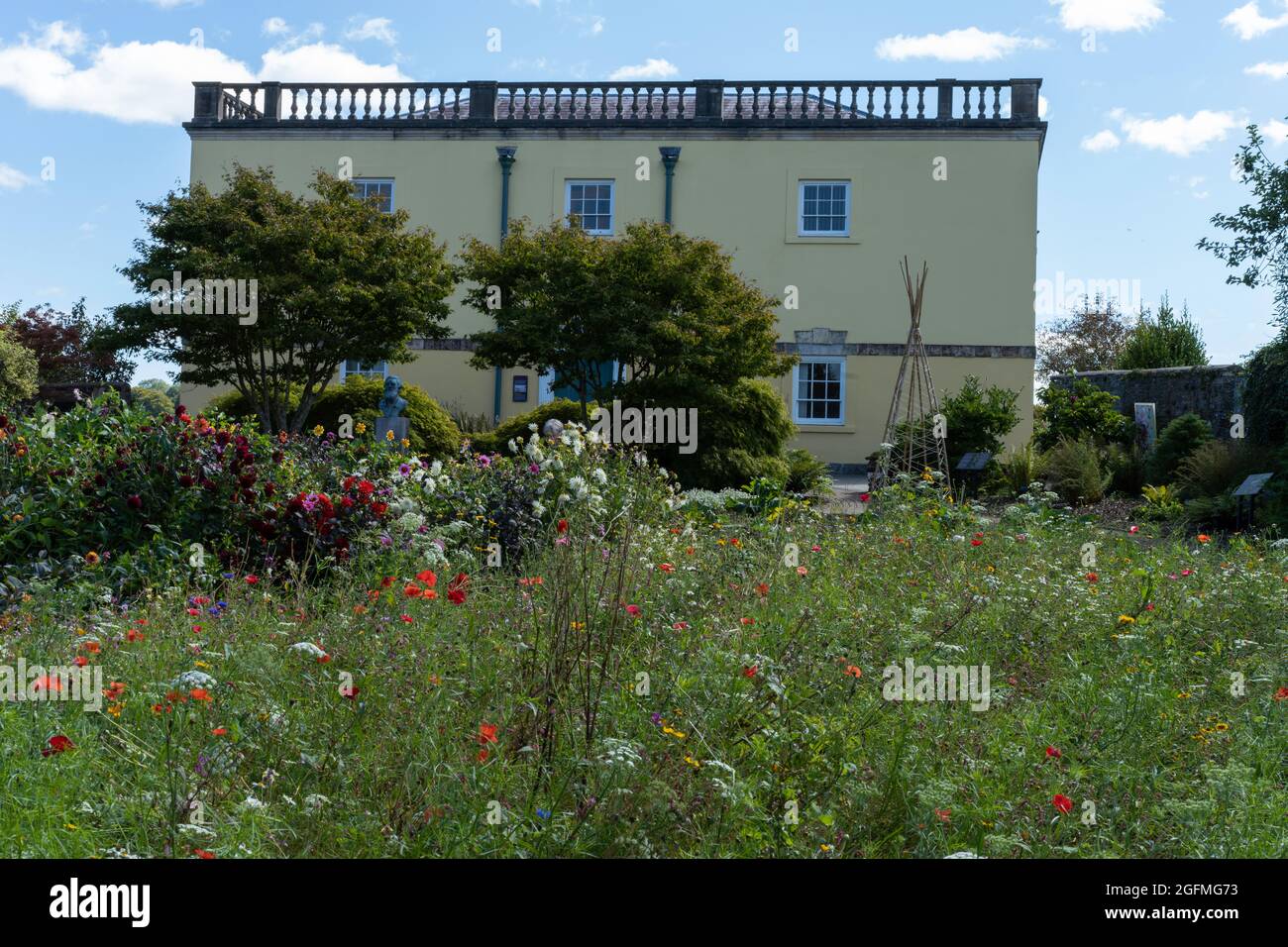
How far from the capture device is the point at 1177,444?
54.4 feet

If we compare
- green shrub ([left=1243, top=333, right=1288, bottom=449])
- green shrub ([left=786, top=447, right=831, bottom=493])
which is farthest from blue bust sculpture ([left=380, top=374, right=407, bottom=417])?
green shrub ([left=1243, top=333, right=1288, bottom=449])

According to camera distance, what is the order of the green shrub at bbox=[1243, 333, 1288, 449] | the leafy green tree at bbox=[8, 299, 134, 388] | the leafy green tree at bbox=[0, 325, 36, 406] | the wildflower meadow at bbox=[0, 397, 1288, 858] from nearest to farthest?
the wildflower meadow at bbox=[0, 397, 1288, 858] → the green shrub at bbox=[1243, 333, 1288, 449] → the leafy green tree at bbox=[0, 325, 36, 406] → the leafy green tree at bbox=[8, 299, 134, 388]

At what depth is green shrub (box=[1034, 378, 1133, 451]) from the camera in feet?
65.5

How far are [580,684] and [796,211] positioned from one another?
865 inches

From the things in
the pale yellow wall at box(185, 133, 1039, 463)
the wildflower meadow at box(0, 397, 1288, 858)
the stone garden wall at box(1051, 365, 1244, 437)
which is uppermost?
the pale yellow wall at box(185, 133, 1039, 463)

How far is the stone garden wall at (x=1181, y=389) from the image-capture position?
62.0 ft

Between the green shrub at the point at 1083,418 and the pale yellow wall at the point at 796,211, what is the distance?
3068 mm

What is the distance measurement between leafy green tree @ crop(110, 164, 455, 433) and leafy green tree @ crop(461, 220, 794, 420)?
1920mm

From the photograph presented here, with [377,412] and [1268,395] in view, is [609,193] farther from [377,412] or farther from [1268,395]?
[1268,395]

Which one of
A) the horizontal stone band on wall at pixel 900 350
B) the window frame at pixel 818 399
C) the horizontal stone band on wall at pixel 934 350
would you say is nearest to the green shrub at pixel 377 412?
the horizontal stone band on wall at pixel 934 350

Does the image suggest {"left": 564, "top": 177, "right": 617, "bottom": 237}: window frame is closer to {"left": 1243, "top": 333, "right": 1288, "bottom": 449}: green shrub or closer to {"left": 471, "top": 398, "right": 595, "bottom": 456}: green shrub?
{"left": 471, "top": 398, "right": 595, "bottom": 456}: green shrub

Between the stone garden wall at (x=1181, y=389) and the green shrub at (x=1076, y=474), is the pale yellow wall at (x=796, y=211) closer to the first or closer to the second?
the stone garden wall at (x=1181, y=389)

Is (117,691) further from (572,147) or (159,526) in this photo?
(572,147)
